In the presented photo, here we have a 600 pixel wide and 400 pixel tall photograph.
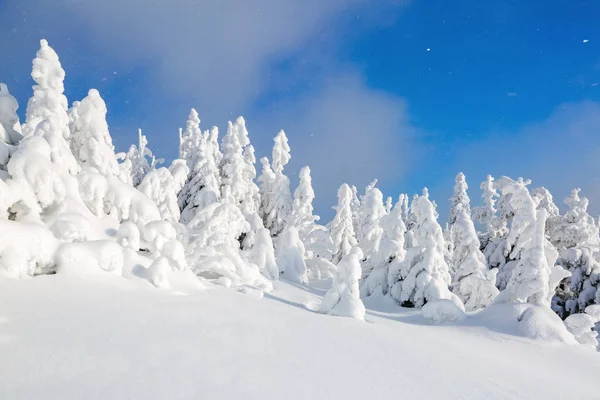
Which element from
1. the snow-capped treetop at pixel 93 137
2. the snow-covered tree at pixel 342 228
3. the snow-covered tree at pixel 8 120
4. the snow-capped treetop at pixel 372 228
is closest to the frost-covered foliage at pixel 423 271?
the snow-capped treetop at pixel 372 228

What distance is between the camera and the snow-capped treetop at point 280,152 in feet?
132

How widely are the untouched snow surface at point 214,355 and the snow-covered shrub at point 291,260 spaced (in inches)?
617

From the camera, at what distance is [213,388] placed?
611 centimetres

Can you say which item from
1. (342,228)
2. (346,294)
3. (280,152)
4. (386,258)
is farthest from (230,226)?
(280,152)

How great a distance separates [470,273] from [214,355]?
22.7 m

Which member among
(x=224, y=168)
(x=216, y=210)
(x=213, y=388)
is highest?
(x=224, y=168)

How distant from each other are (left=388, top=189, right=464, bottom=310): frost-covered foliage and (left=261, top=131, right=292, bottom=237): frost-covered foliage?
14.3 m

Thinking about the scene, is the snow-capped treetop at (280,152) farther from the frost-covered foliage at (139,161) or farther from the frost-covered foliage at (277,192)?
the frost-covered foliage at (139,161)

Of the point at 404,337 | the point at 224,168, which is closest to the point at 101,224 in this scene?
the point at 404,337

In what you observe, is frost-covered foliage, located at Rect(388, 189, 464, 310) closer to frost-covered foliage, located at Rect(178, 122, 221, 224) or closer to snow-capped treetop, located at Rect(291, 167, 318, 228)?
snow-capped treetop, located at Rect(291, 167, 318, 228)

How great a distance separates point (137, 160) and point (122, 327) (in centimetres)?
3567

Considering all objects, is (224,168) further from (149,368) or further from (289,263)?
(149,368)

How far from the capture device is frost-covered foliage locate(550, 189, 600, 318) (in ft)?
86.9

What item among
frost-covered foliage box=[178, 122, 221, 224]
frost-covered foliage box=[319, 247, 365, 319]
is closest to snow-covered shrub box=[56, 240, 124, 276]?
frost-covered foliage box=[319, 247, 365, 319]
